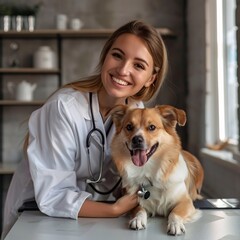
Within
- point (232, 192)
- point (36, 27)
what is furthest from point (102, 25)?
point (232, 192)

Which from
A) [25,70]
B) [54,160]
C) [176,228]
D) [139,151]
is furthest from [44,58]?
[176,228]

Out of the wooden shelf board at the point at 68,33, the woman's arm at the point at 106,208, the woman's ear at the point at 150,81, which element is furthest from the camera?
the wooden shelf board at the point at 68,33

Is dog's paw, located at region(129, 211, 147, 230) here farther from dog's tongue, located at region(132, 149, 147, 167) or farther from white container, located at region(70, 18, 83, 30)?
white container, located at region(70, 18, 83, 30)

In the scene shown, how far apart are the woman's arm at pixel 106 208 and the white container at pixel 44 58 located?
272 cm

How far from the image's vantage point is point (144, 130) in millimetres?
1375

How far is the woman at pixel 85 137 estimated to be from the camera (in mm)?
1309

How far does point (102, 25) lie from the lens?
397cm

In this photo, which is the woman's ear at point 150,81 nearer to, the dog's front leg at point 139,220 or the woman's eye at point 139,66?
the woman's eye at point 139,66

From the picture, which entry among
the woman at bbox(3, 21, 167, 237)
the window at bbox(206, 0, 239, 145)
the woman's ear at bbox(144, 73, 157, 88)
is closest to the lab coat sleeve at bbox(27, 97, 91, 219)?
the woman at bbox(3, 21, 167, 237)

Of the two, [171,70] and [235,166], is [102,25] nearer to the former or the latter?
[171,70]

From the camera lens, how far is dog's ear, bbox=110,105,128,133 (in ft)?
4.76

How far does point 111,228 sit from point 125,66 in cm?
60

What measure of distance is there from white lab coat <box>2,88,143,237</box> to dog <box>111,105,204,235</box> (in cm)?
14

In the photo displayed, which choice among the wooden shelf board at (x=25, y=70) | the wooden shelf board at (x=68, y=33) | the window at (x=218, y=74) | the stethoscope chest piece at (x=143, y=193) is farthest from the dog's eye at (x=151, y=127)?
the wooden shelf board at (x=25, y=70)
